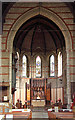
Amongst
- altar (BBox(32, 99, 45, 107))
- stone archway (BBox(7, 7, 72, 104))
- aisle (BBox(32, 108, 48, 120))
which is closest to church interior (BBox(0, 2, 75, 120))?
stone archway (BBox(7, 7, 72, 104))

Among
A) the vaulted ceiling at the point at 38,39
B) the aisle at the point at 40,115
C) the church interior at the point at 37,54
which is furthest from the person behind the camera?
the vaulted ceiling at the point at 38,39

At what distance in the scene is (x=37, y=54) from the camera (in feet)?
103

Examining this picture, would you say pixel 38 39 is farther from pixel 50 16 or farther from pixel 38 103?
pixel 50 16

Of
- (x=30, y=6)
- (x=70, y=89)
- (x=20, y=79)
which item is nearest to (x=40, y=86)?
(x=20, y=79)

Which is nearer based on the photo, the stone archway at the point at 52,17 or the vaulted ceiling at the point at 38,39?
the stone archway at the point at 52,17

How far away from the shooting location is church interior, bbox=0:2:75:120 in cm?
2064

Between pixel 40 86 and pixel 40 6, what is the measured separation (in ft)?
37.2

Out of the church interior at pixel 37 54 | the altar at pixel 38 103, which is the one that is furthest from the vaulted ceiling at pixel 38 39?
the altar at pixel 38 103

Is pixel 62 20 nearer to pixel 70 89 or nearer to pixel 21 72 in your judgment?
pixel 70 89

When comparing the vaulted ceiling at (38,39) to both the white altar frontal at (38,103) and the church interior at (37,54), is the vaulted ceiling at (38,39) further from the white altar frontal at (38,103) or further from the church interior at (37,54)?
the white altar frontal at (38,103)

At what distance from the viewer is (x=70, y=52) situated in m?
20.6

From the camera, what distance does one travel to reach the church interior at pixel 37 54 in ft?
67.7

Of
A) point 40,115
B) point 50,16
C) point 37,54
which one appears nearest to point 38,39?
point 37,54

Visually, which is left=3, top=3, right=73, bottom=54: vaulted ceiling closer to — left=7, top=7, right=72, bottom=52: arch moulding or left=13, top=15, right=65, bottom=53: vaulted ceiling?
left=13, top=15, right=65, bottom=53: vaulted ceiling
